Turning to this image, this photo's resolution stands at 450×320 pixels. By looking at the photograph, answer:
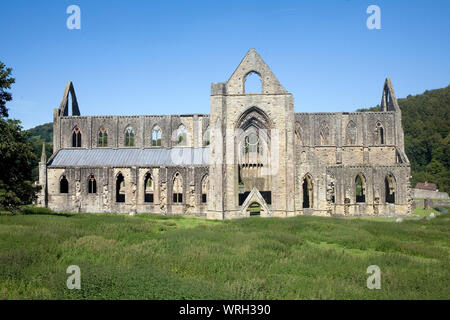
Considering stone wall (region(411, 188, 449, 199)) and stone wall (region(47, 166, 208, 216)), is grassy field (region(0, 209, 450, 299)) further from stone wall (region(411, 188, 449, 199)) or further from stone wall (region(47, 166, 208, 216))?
stone wall (region(411, 188, 449, 199))

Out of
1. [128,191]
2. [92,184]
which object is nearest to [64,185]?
[92,184]

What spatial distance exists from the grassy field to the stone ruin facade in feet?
35.5

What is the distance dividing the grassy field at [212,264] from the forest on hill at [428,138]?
55.3m

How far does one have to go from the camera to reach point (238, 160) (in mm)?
35719

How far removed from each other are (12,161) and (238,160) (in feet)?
63.7

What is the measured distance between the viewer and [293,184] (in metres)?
29.5

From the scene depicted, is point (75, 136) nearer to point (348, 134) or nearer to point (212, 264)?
point (348, 134)

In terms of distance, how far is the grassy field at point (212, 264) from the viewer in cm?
933

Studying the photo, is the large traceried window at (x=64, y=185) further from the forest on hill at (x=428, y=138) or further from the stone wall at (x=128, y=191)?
the forest on hill at (x=428, y=138)

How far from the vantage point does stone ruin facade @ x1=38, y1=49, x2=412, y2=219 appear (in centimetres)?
3003

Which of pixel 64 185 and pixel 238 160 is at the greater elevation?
pixel 238 160

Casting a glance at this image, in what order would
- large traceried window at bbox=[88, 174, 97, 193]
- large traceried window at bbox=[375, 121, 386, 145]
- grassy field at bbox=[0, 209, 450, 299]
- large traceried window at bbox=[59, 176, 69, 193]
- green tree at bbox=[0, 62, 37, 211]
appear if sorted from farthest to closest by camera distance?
large traceried window at bbox=[375, 121, 386, 145], large traceried window at bbox=[59, 176, 69, 193], large traceried window at bbox=[88, 174, 97, 193], green tree at bbox=[0, 62, 37, 211], grassy field at bbox=[0, 209, 450, 299]

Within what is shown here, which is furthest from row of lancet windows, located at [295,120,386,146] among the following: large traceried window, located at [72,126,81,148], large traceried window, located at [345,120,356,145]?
large traceried window, located at [72,126,81,148]
